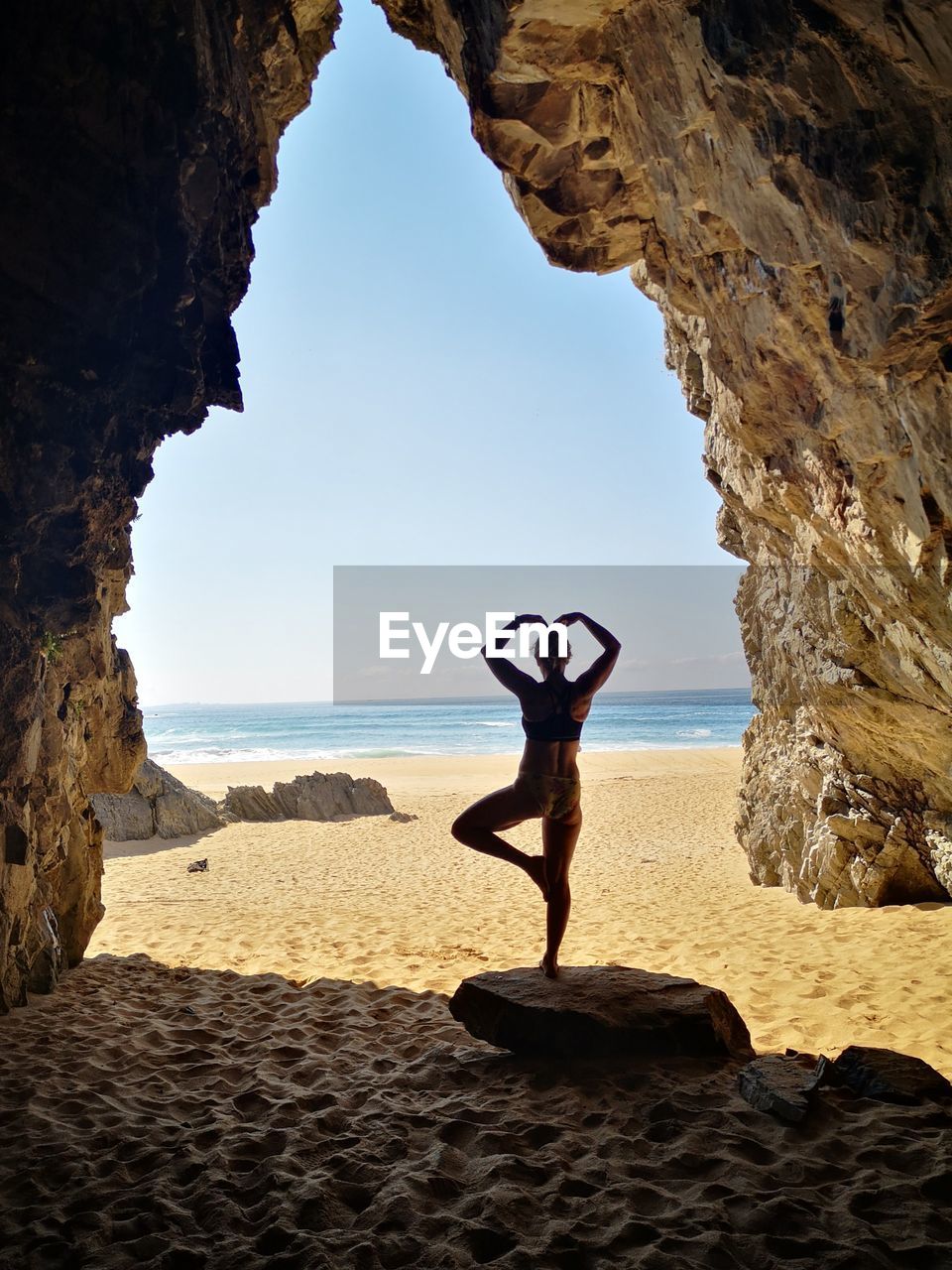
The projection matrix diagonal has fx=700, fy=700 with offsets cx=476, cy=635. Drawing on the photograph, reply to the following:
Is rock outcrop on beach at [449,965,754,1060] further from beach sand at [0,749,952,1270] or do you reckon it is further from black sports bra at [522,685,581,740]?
black sports bra at [522,685,581,740]

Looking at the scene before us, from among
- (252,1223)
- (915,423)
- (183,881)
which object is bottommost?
(183,881)

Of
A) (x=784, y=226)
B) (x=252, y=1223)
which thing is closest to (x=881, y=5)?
(x=784, y=226)

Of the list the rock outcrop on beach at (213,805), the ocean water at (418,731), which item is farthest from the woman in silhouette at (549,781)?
the ocean water at (418,731)

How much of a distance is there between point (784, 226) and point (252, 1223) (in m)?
6.61

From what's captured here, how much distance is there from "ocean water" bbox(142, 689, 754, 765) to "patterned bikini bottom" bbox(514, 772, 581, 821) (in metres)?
42.0

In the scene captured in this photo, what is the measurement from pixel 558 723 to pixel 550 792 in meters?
0.48

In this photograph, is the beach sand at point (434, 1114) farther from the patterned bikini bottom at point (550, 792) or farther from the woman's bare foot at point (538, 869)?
the patterned bikini bottom at point (550, 792)

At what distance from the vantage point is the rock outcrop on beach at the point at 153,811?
16625 millimetres

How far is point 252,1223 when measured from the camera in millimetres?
2947

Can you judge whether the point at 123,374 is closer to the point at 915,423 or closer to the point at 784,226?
the point at 784,226

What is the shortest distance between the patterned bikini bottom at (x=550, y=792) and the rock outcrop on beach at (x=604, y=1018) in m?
1.15

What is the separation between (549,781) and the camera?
491cm

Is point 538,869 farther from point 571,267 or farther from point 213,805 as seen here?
point 213,805

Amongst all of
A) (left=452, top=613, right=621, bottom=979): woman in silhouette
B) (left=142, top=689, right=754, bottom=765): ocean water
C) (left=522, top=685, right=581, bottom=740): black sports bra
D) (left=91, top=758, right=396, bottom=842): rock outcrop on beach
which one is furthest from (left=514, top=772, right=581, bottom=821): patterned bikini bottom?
(left=142, top=689, right=754, bottom=765): ocean water
